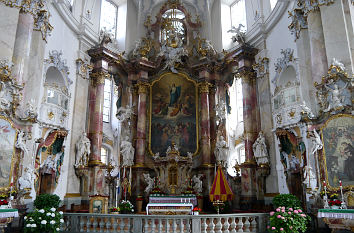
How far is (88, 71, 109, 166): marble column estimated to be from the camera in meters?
16.7

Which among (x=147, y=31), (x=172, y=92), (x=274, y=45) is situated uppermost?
(x=147, y=31)

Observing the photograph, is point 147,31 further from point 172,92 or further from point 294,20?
point 294,20

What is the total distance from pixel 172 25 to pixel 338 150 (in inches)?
558

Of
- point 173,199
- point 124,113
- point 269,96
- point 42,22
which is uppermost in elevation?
point 42,22

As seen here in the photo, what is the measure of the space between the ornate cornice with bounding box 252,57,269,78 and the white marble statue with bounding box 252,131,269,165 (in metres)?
3.27

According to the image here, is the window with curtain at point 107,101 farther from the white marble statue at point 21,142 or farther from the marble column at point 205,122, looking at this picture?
the white marble statue at point 21,142

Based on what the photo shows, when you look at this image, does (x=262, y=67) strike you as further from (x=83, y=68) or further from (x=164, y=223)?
(x=164, y=223)

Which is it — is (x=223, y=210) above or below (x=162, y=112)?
below

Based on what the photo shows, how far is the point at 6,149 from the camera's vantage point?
10.9 meters

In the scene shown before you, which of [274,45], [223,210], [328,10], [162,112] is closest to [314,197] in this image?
[223,210]

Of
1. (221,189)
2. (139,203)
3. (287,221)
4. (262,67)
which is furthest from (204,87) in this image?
(287,221)

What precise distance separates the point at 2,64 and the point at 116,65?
897cm

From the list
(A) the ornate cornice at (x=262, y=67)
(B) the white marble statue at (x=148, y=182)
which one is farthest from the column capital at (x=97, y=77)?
(A) the ornate cornice at (x=262, y=67)

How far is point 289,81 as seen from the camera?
1483cm
